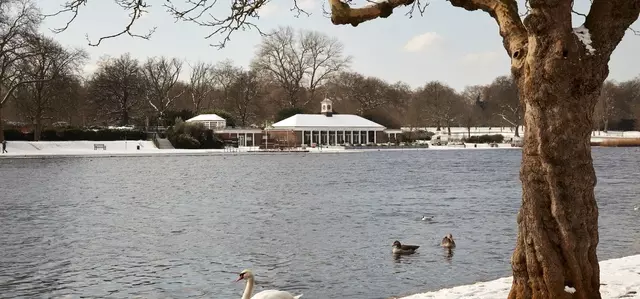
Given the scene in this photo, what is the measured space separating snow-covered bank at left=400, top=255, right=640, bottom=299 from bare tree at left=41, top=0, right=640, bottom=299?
188 centimetres

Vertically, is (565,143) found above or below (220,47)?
below

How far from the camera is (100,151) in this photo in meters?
68.3

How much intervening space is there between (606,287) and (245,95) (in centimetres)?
9769

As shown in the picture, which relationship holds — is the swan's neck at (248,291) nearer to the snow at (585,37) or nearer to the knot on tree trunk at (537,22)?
the knot on tree trunk at (537,22)

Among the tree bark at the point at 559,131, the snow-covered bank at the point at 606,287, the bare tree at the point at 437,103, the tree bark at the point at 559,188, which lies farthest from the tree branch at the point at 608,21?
the bare tree at the point at 437,103

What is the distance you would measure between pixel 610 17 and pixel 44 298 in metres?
9.32

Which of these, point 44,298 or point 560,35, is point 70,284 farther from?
point 560,35

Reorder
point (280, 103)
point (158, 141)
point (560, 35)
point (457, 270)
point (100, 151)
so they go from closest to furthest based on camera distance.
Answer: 1. point (560, 35)
2. point (457, 270)
3. point (100, 151)
4. point (158, 141)
5. point (280, 103)

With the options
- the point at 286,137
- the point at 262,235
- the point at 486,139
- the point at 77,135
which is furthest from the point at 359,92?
the point at 262,235

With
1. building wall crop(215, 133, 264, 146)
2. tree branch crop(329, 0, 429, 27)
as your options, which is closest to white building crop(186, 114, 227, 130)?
building wall crop(215, 133, 264, 146)

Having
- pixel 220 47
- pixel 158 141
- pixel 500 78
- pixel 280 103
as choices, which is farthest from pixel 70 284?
pixel 500 78

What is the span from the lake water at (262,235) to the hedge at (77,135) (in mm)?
39702

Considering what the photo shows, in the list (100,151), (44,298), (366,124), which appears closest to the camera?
(44,298)

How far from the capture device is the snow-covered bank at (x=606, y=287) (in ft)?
26.3
